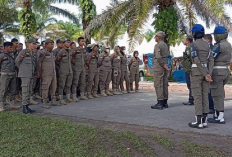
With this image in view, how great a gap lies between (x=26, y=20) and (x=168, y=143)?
1363cm

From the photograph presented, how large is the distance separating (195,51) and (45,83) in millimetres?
4097

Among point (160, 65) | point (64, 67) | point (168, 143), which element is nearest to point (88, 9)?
point (64, 67)

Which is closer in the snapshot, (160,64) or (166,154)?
(166,154)

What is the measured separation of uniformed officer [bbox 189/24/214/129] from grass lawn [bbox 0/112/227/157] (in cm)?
112

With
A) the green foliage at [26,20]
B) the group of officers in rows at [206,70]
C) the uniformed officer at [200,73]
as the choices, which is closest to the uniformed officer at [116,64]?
the group of officers in rows at [206,70]

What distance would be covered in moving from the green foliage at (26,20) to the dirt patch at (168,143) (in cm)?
1234

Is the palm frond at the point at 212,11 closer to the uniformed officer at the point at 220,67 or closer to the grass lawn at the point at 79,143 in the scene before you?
the uniformed officer at the point at 220,67

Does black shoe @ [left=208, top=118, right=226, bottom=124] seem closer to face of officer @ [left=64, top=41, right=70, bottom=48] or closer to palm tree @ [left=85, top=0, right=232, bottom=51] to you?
face of officer @ [left=64, top=41, right=70, bottom=48]

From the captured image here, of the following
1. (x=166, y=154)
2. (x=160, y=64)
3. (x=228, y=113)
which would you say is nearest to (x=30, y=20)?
(x=160, y=64)

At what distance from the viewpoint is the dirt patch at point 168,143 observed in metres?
3.99

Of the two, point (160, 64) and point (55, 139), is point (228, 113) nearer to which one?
point (160, 64)

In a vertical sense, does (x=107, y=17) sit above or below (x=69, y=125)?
above

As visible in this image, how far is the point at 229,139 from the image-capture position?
4.52 meters

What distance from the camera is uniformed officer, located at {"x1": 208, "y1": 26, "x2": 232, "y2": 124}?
560 cm
